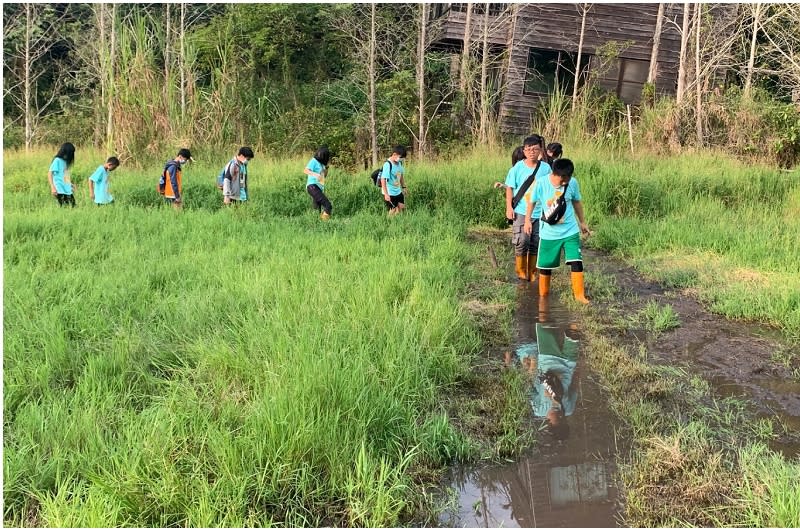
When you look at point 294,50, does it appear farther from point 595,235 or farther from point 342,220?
point 595,235

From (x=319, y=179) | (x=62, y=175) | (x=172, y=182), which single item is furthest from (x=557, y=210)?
(x=62, y=175)

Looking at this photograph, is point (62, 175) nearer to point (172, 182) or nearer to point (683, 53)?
point (172, 182)

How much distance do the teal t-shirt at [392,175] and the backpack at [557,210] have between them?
3.83 metres

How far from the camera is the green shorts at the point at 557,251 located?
236 inches

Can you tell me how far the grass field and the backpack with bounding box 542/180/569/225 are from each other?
1.14m

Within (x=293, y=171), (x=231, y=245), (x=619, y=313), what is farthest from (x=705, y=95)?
(x=231, y=245)

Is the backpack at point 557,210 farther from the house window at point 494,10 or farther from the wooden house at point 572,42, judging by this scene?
the house window at point 494,10

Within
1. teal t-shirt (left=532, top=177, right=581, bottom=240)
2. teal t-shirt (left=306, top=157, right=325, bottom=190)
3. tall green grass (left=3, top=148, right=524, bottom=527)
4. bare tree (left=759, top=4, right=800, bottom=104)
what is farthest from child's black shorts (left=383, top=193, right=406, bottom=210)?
bare tree (left=759, top=4, right=800, bottom=104)

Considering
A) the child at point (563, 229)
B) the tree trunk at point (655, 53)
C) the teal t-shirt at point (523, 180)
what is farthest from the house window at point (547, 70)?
the child at point (563, 229)

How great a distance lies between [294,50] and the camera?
20.9m

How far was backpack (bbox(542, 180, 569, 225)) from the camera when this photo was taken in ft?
19.2

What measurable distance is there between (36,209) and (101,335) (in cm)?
605

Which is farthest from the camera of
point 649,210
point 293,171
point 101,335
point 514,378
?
point 293,171

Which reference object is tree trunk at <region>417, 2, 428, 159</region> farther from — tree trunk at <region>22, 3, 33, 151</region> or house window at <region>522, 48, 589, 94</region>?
tree trunk at <region>22, 3, 33, 151</region>
